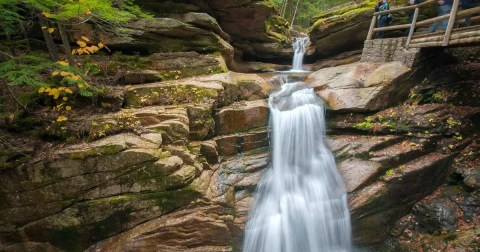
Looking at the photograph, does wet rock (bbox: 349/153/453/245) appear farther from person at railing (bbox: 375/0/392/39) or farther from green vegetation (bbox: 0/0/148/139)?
green vegetation (bbox: 0/0/148/139)

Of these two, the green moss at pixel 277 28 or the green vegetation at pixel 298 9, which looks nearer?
the green moss at pixel 277 28

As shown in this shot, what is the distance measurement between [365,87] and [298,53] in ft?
24.2

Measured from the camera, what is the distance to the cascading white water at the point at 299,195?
652cm

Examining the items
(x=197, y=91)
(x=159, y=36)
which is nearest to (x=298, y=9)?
(x=159, y=36)

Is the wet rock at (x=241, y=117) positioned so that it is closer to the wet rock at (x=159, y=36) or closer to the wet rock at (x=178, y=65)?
the wet rock at (x=178, y=65)

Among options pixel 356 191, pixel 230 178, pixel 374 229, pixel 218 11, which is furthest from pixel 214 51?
pixel 374 229

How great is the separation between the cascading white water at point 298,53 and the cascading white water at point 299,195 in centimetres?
674

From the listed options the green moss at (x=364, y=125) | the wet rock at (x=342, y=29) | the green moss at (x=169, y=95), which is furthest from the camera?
the wet rock at (x=342, y=29)

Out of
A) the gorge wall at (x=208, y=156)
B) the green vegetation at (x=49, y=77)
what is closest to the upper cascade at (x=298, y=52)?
the gorge wall at (x=208, y=156)

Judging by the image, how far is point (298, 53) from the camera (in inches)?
590

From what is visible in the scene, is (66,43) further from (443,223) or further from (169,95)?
(443,223)

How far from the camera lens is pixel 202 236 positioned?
19.7ft

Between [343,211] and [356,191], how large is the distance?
0.59 metres

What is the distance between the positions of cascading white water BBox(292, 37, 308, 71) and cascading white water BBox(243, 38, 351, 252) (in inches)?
265
